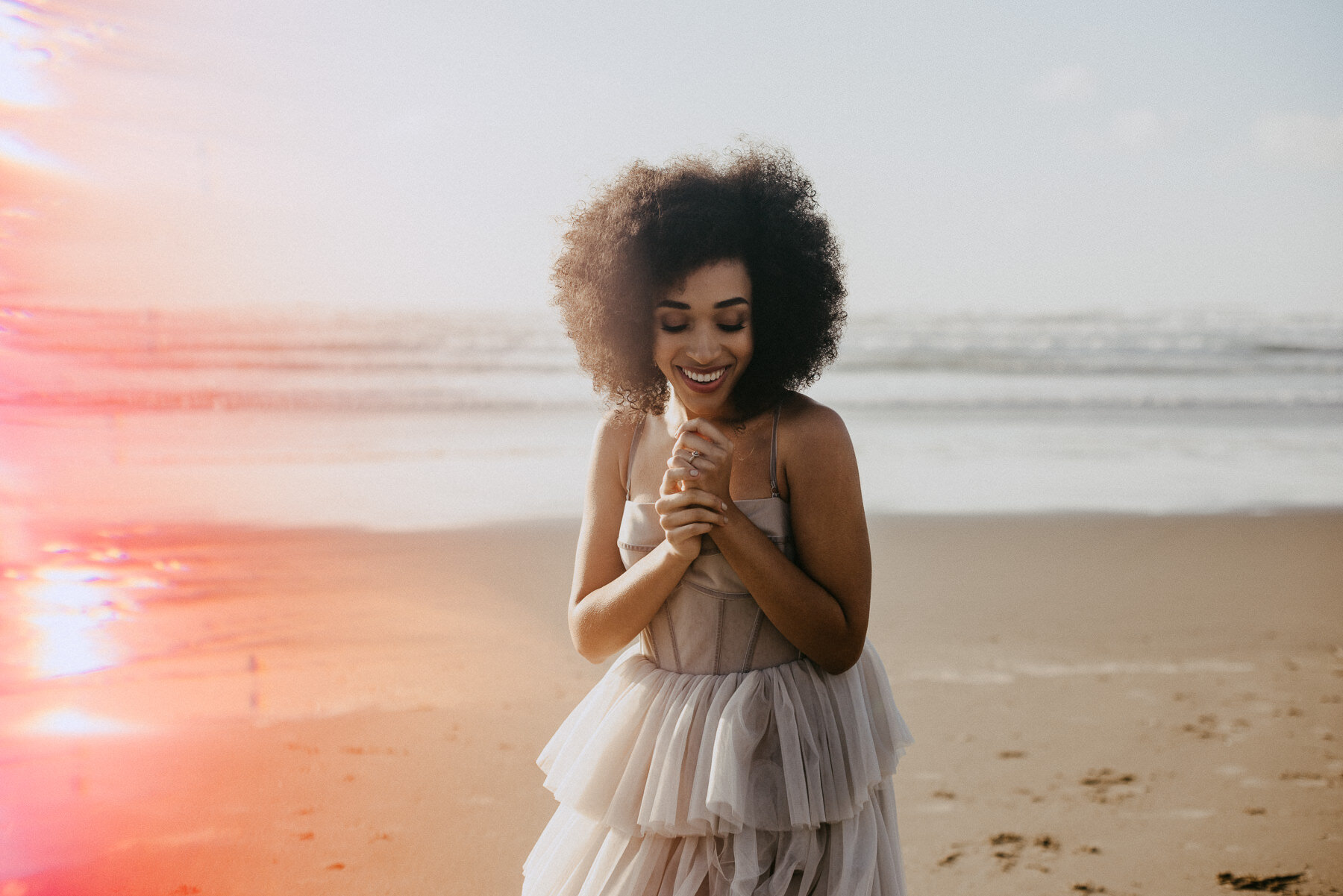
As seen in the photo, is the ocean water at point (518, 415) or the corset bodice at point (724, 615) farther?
the ocean water at point (518, 415)

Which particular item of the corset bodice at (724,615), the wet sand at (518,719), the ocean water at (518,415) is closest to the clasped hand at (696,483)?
the corset bodice at (724,615)

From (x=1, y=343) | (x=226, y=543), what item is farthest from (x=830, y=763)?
(x=1, y=343)

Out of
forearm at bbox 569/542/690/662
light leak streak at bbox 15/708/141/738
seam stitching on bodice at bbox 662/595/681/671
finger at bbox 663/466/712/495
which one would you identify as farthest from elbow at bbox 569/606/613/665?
light leak streak at bbox 15/708/141/738

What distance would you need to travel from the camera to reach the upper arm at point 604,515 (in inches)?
79.0

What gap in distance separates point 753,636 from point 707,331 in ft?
1.97

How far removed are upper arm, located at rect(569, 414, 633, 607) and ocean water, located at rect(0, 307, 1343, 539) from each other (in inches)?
234

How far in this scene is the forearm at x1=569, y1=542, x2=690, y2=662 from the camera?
5.81 feet

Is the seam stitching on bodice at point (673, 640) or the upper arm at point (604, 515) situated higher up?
the upper arm at point (604, 515)

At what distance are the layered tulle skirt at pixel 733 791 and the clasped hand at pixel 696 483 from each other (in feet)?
1.15

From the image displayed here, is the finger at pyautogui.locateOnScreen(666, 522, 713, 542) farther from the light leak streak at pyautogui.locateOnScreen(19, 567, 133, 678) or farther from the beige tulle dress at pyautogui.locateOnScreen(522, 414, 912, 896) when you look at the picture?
the light leak streak at pyautogui.locateOnScreen(19, 567, 133, 678)

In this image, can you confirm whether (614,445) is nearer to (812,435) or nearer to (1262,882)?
(812,435)

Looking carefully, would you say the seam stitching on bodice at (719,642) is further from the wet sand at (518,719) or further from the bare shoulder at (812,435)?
the wet sand at (518,719)

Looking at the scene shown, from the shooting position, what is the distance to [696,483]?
168 centimetres

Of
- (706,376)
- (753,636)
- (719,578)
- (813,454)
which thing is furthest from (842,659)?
(706,376)
